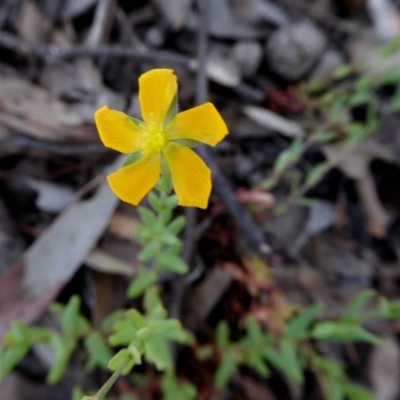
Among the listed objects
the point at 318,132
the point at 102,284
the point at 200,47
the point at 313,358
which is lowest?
the point at 313,358

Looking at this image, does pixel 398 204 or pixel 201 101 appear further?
pixel 398 204

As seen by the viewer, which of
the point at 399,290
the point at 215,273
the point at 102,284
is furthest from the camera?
the point at 399,290

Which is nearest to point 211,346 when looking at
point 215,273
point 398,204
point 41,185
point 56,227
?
point 215,273

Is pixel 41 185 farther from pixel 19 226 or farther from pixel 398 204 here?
pixel 398 204

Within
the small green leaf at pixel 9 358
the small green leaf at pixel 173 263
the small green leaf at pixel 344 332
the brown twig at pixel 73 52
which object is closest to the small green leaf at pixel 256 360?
the small green leaf at pixel 344 332

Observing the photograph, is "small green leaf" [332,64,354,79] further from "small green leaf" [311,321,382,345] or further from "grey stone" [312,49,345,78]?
"small green leaf" [311,321,382,345]

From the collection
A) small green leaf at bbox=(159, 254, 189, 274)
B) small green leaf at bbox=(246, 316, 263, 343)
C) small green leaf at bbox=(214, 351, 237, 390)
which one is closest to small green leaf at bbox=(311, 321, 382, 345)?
small green leaf at bbox=(246, 316, 263, 343)

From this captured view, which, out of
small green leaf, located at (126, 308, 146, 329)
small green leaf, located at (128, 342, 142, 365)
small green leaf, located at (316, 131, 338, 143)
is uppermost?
small green leaf, located at (128, 342, 142, 365)
